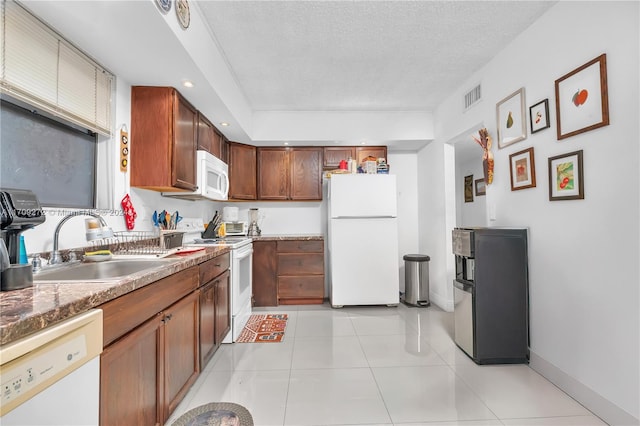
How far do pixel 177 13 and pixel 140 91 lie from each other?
0.85 metres

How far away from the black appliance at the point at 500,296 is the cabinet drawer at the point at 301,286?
2.00 metres

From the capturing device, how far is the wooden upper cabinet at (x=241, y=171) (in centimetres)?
396

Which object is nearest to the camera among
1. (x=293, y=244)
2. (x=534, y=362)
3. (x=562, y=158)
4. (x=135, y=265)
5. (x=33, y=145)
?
(x=33, y=145)

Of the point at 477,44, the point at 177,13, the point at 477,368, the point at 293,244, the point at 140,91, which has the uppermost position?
the point at 477,44

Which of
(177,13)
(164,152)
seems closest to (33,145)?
(164,152)

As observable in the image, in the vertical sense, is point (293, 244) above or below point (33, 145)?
below

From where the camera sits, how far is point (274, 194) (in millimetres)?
4086

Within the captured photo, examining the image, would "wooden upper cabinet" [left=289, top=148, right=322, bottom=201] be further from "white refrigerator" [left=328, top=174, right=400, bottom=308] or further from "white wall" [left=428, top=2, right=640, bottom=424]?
"white wall" [left=428, top=2, right=640, bottom=424]

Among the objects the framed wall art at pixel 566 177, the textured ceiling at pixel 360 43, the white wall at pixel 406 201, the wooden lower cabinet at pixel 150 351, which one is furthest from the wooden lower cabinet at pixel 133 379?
the white wall at pixel 406 201

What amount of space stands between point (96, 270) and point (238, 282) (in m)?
1.44

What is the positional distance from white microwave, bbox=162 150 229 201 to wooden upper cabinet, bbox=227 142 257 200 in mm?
561

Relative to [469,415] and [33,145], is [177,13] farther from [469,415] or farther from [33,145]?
[469,415]

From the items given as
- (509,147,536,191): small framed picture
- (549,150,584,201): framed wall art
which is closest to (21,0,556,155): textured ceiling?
(509,147,536,191): small framed picture

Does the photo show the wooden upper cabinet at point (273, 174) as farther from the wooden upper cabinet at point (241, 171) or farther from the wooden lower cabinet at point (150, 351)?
the wooden lower cabinet at point (150, 351)
